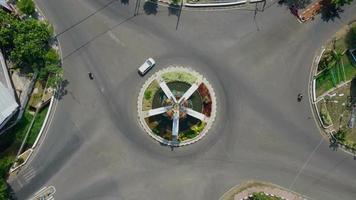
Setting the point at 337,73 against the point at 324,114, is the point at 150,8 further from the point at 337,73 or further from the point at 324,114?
the point at 324,114

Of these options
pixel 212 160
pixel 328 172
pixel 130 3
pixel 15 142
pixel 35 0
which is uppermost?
pixel 130 3

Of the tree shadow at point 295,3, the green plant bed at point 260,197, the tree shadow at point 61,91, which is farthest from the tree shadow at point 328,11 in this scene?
the tree shadow at point 61,91

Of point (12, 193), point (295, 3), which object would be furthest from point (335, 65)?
point (12, 193)

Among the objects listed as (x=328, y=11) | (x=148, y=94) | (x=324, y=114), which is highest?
(x=328, y=11)

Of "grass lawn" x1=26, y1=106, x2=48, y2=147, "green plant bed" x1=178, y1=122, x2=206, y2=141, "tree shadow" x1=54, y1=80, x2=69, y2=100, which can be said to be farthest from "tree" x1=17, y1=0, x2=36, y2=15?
"green plant bed" x1=178, y1=122, x2=206, y2=141

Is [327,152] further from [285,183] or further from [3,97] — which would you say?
[3,97]

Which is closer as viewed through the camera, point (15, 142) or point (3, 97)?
point (3, 97)

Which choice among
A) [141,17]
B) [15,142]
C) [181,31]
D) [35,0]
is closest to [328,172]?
[181,31]
